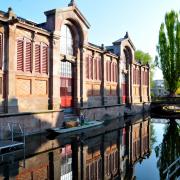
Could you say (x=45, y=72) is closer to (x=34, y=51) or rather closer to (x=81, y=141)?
(x=34, y=51)

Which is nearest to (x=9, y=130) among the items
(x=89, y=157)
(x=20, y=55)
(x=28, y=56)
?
(x=20, y=55)

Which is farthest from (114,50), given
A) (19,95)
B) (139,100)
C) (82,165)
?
(82,165)

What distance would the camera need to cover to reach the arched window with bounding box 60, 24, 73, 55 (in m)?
27.3

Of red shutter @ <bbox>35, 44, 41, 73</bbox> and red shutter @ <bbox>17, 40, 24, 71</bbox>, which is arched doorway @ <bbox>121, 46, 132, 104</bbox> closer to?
red shutter @ <bbox>35, 44, 41, 73</bbox>

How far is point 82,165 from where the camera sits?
1354 centimetres

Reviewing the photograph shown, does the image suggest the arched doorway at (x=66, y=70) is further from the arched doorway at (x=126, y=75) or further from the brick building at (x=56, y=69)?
the arched doorway at (x=126, y=75)

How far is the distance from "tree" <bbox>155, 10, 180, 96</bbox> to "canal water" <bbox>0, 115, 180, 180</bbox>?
30.0 metres

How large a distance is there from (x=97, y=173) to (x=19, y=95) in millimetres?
11124

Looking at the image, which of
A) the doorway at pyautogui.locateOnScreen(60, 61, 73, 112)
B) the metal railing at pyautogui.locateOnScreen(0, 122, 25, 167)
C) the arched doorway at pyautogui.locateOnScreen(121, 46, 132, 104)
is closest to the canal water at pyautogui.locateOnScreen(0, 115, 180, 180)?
the metal railing at pyautogui.locateOnScreen(0, 122, 25, 167)

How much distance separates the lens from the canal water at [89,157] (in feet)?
39.2

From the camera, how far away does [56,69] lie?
2523 centimetres

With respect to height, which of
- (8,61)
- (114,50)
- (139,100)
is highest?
(114,50)

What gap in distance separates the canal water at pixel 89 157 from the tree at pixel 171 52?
3003 cm

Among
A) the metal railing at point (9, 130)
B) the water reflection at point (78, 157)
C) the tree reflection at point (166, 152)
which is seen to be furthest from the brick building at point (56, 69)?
the tree reflection at point (166, 152)
